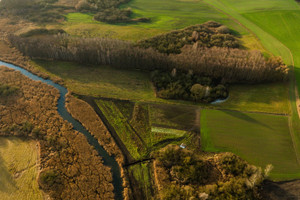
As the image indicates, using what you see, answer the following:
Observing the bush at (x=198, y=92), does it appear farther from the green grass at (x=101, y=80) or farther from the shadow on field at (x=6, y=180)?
the shadow on field at (x=6, y=180)

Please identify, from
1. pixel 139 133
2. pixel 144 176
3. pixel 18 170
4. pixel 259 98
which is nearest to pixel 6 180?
pixel 18 170

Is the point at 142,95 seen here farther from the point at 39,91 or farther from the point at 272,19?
the point at 272,19

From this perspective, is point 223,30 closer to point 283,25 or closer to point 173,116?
point 283,25

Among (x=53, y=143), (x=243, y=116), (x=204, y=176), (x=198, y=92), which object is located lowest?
(x=204, y=176)

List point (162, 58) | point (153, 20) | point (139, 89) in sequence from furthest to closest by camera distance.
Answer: point (153, 20) < point (162, 58) < point (139, 89)

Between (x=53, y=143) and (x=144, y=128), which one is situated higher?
(x=144, y=128)

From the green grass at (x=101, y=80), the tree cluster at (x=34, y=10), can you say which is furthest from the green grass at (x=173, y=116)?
the tree cluster at (x=34, y=10)

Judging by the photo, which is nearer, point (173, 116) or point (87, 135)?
point (87, 135)

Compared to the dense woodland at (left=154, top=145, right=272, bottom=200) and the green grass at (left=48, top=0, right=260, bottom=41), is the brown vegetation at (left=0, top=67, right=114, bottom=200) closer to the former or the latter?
the dense woodland at (left=154, top=145, right=272, bottom=200)
